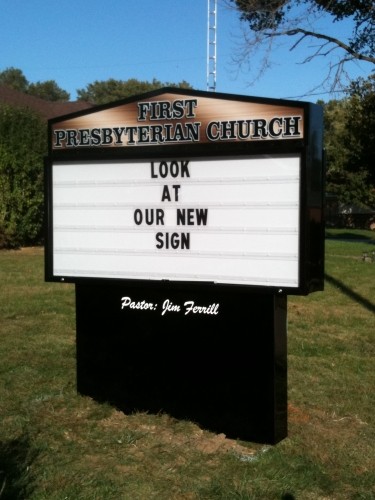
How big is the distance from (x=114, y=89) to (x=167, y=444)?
82697 mm

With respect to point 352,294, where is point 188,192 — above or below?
above

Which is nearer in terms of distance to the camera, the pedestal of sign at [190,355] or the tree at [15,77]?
the pedestal of sign at [190,355]

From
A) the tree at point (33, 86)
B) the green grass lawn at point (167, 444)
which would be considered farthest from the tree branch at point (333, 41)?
the tree at point (33, 86)

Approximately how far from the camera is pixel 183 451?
454 cm

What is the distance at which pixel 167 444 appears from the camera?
15.3 ft

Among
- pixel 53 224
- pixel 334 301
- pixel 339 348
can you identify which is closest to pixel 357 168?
pixel 334 301

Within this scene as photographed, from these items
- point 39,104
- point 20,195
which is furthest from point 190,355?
point 39,104

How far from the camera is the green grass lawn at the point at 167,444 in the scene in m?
3.94

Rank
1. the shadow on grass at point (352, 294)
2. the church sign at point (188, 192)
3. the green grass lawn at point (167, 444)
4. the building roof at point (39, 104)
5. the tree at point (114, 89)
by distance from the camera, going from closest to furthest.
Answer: the green grass lawn at point (167, 444), the church sign at point (188, 192), the shadow on grass at point (352, 294), the building roof at point (39, 104), the tree at point (114, 89)

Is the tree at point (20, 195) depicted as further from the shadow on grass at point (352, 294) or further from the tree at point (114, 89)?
the tree at point (114, 89)

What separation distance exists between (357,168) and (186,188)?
104ft

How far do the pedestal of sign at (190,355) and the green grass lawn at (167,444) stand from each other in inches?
5.5

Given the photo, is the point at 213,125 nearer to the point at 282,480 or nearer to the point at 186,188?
the point at 186,188

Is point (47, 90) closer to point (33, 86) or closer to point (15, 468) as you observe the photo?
point (33, 86)
